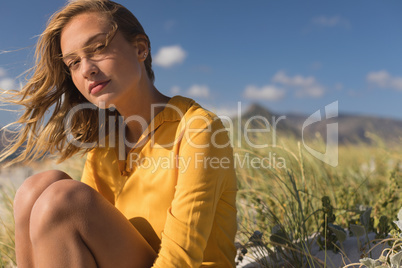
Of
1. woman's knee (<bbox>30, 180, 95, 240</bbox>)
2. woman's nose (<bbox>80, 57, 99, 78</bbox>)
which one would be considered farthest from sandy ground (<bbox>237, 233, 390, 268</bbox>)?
woman's nose (<bbox>80, 57, 99, 78</bbox>)

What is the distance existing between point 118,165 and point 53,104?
566 mm

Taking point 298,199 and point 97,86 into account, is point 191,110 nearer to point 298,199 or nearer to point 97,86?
point 97,86

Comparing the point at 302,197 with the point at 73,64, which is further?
the point at 302,197

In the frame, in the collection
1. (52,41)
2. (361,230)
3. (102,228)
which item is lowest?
(361,230)

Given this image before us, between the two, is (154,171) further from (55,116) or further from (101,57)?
(55,116)

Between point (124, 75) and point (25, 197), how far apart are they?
662 mm

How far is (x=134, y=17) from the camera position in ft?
5.73

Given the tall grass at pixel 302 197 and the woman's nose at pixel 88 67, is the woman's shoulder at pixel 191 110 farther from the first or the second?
the tall grass at pixel 302 197

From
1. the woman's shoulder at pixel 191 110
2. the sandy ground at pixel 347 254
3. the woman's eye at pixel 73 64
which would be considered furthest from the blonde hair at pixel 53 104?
the sandy ground at pixel 347 254

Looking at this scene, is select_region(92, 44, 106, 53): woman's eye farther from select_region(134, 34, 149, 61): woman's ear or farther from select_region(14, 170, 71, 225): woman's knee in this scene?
select_region(14, 170, 71, 225): woman's knee

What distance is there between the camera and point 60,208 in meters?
1.34

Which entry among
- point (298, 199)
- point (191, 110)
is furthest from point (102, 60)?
point (298, 199)

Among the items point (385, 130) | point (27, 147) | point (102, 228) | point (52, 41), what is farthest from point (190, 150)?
point (385, 130)

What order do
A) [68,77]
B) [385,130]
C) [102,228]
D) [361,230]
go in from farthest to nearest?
[385,130] → [68,77] → [361,230] → [102,228]
